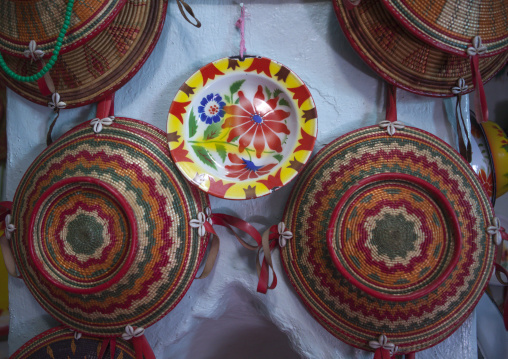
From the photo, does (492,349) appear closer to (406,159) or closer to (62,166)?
(406,159)

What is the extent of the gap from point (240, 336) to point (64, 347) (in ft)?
2.07

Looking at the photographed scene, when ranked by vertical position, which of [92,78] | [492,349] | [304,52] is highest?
[304,52]

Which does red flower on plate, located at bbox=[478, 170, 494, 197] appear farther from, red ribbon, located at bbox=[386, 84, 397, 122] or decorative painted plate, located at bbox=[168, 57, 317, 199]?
decorative painted plate, located at bbox=[168, 57, 317, 199]

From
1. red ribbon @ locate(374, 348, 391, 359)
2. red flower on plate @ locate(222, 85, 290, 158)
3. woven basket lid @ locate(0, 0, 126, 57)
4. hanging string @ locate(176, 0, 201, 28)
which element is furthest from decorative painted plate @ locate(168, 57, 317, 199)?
red ribbon @ locate(374, 348, 391, 359)

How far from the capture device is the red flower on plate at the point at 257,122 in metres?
0.97

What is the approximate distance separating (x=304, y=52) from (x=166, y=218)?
529mm

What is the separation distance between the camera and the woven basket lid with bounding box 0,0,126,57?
0.87 m

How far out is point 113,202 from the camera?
3.10ft

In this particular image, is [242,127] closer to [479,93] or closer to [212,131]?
[212,131]

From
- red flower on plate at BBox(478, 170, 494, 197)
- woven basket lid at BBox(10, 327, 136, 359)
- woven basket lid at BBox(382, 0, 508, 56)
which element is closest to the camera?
woven basket lid at BBox(382, 0, 508, 56)

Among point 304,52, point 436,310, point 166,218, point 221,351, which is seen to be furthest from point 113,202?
point 221,351

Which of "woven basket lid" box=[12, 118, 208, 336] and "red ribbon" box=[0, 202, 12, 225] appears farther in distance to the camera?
"red ribbon" box=[0, 202, 12, 225]

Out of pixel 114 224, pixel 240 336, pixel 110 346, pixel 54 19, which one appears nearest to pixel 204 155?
pixel 114 224

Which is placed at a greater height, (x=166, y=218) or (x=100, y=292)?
(x=166, y=218)
